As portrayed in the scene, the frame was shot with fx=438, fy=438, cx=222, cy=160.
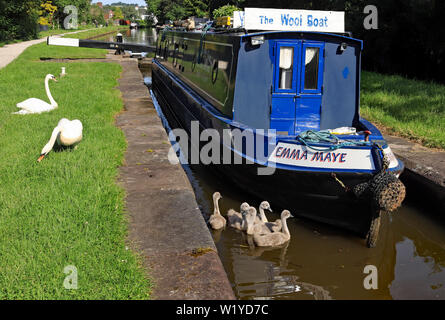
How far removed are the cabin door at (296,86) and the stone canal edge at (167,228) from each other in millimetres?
1818

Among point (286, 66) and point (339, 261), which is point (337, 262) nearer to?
point (339, 261)

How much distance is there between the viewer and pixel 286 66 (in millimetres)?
6656

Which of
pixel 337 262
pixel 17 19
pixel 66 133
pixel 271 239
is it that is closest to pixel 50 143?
pixel 66 133

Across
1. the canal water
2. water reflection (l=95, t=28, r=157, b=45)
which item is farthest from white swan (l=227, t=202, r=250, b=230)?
water reflection (l=95, t=28, r=157, b=45)

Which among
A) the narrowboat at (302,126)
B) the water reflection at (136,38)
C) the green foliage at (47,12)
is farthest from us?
the green foliage at (47,12)

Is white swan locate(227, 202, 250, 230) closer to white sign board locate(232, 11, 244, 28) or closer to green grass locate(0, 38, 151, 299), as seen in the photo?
green grass locate(0, 38, 151, 299)

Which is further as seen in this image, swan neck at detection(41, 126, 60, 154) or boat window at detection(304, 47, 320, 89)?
boat window at detection(304, 47, 320, 89)

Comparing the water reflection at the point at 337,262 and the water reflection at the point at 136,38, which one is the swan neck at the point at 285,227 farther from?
the water reflection at the point at 136,38

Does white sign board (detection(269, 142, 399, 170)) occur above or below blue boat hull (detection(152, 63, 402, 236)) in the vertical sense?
above

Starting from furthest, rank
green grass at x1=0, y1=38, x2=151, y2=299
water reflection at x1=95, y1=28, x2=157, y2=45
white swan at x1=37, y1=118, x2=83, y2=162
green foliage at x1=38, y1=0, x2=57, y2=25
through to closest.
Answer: green foliage at x1=38, y1=0, x2=57, y2=25, water reflection at x1=95, y1=28, x2=157, y2=45, white swan at x1=37, y1=118, x2=83, y2=162, green grass at x1=0, y1=38, x2=151, y2=299

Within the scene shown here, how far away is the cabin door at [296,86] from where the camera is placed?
6617 millimetres

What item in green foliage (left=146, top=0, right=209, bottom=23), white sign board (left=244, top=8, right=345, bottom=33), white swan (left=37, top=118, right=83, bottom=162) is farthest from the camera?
green foliage (left=146, top=0, right=209, bottom=23)

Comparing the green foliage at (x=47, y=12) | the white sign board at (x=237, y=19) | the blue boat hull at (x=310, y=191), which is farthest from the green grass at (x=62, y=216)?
the green foliage at (x=47, y=12)

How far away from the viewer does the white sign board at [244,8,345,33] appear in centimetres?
659
